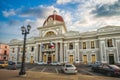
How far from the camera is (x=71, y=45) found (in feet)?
127

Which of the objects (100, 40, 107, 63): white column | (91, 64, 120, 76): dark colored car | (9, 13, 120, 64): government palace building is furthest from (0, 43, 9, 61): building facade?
(91, 64, 120, 76): dark colored car

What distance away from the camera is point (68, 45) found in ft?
128

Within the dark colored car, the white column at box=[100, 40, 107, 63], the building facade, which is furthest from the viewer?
the building facade

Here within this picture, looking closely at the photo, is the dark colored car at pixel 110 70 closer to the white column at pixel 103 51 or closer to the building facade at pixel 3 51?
the white column at pixel 103 51

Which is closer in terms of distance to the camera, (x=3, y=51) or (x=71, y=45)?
(x=71, y=45)

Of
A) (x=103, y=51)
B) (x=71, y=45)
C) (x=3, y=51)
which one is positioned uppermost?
(x=71, y=45)

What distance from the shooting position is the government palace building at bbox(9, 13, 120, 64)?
3259 centimetres

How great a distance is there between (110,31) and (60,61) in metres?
16.6

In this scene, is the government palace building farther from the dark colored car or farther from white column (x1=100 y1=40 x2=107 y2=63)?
the dark colored car

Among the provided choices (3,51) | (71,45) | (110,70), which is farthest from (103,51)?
(3,51)

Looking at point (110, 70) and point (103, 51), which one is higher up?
point (103, 51)

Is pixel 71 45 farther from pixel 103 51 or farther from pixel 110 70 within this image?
pixel 110 70

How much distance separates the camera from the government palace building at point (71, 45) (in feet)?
107

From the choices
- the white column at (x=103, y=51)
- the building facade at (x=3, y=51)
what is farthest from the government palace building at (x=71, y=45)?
the building facade at (x=3, y=51)
